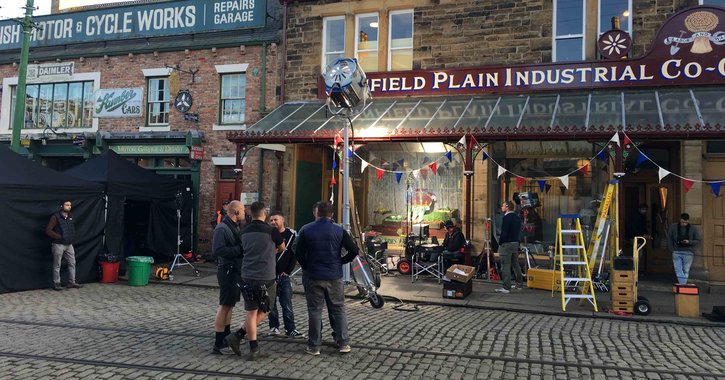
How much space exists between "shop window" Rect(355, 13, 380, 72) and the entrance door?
28.9 feet

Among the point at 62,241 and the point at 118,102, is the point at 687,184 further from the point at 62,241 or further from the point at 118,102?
the point at 118,102

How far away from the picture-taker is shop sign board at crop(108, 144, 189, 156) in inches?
641

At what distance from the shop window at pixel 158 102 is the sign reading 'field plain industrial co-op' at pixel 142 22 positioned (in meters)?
1.58

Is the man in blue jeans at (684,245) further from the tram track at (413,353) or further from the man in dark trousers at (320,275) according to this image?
the man in dark trousers at (320,275)

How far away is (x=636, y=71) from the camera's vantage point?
40.6 feet

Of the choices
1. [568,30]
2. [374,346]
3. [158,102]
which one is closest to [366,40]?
[568,30]

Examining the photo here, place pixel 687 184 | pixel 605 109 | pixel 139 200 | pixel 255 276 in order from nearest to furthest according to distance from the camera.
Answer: pixel 255 276 → pixel 687 184 → pixel 605 109 → pixel 139 200

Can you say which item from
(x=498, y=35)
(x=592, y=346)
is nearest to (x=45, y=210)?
(x=592, y=346)

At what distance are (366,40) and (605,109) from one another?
685cm

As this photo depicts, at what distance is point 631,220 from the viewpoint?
13.2 m

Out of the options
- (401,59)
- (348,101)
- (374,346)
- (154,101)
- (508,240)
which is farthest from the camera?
(154,101)

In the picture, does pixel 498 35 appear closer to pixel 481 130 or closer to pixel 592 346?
pixel 481 130

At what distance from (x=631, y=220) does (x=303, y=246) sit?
10315 millimetres

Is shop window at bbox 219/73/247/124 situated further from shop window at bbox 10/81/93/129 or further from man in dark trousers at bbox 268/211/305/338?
man in dark trousers at bbox 268/211/305/338
